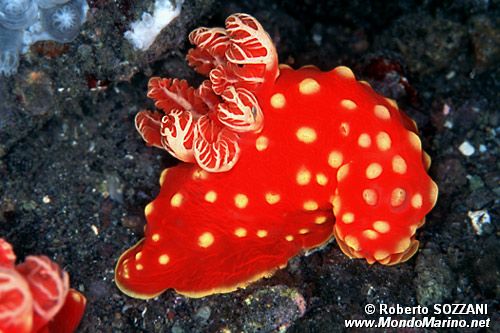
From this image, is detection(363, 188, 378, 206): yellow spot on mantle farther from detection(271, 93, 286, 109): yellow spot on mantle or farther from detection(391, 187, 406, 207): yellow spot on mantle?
detection(271, 93, 286, 109): yellow spot on mantle

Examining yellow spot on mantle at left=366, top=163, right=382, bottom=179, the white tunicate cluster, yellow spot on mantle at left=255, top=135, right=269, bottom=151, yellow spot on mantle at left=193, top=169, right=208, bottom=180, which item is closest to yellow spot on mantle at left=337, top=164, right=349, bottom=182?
yellow spot on mantle at left=366, top=163, right=382, bottom=179

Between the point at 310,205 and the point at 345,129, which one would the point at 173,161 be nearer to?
the point at 310,205

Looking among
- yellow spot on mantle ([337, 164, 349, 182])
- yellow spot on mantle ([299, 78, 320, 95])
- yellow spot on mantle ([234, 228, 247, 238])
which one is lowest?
yellow spot on mantle ([234, 228, 247, 238])

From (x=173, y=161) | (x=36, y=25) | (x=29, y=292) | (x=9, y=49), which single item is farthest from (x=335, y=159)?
(x=9, y=49)

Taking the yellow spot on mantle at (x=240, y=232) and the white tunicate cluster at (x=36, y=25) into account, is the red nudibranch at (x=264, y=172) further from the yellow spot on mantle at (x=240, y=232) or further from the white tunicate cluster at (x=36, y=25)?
the white tunicate cluster at (x=36, y=25)

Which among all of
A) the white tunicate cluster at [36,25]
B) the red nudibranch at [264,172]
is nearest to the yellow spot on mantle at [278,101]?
the red nudibranch at [264,172]

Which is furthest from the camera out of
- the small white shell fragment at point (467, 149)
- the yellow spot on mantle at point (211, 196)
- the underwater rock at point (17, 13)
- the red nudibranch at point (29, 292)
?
the small white shell fragment at point (467, 149)

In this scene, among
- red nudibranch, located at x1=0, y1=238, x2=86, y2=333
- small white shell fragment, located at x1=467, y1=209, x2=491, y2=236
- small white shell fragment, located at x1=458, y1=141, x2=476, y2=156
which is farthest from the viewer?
small white shell fragment, located at x1=458, y1=141, x2=476, y2=156

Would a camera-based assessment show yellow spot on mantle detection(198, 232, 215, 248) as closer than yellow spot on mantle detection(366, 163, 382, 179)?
No
